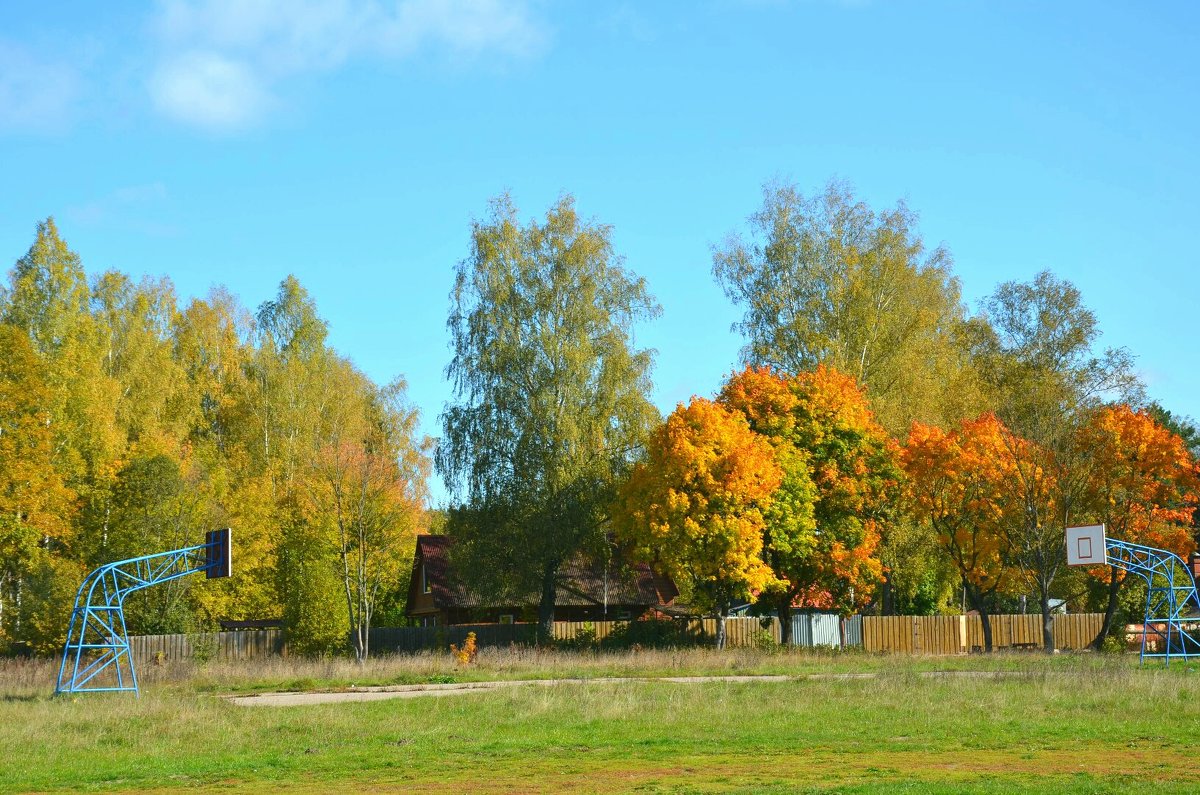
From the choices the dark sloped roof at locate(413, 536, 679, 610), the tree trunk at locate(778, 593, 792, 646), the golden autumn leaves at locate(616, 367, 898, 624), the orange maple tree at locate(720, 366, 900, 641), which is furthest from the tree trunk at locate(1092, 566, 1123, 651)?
the dark sloped roof at locate(413, 536, 679, 610)

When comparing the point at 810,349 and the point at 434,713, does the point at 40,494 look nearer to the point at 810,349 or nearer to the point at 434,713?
the point at 434,713

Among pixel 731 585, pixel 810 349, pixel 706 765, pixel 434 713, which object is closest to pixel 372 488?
pixel 731 585

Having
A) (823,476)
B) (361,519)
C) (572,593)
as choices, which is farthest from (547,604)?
(823,476)

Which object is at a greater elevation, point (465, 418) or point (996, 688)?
point (465, 418)

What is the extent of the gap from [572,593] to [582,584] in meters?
0.70

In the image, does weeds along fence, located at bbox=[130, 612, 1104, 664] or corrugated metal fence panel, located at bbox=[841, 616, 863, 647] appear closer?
weeds along fence, located at bbox=[130, 612, 1104, 664]

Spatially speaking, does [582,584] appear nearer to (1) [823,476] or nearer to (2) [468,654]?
(1) [823,476]

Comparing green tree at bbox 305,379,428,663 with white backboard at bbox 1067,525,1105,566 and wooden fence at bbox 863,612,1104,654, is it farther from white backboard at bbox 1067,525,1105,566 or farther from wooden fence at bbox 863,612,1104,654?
white backboard at bbox 1067,525,1105,566

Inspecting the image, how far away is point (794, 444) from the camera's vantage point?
162 feet

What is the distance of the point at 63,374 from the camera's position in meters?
47.6

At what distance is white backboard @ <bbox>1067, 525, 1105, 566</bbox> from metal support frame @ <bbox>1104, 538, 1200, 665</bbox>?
1.24ft

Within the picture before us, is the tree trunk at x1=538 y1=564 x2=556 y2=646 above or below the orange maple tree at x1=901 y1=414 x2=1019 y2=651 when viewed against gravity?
below

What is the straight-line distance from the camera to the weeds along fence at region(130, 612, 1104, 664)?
49.0 metres

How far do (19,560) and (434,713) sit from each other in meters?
28.9
